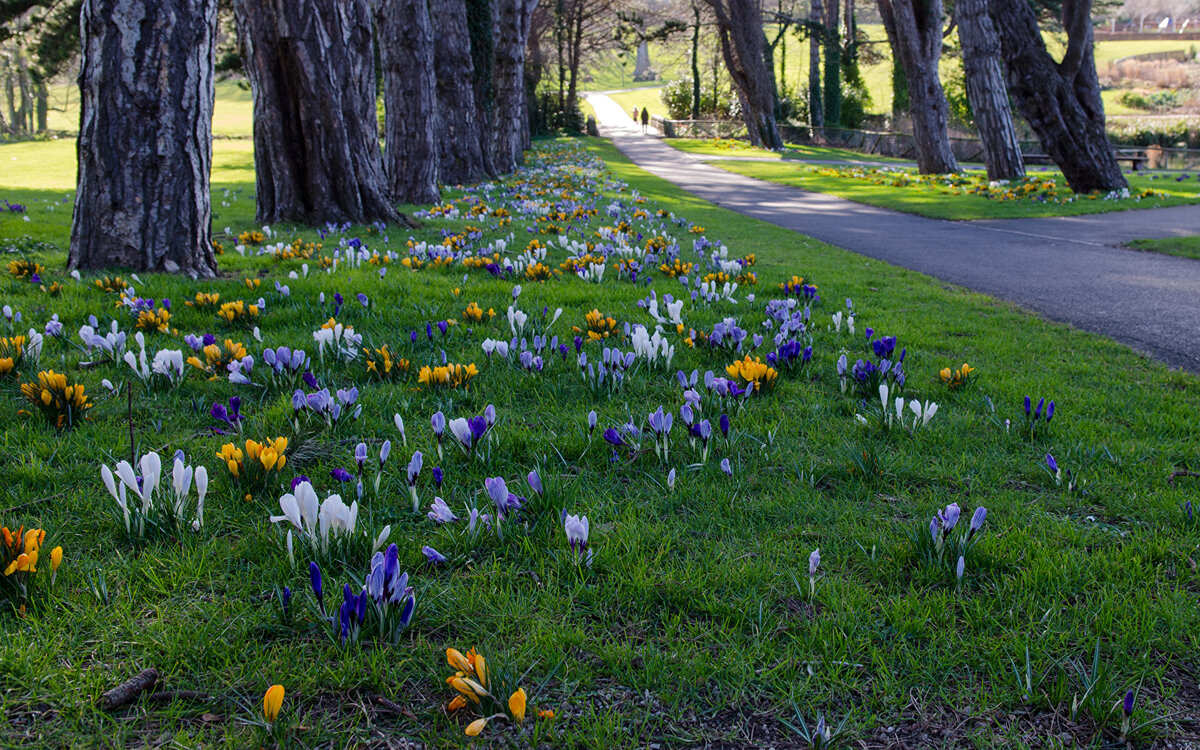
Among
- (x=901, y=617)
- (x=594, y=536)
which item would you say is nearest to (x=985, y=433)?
(x=901, y=617)

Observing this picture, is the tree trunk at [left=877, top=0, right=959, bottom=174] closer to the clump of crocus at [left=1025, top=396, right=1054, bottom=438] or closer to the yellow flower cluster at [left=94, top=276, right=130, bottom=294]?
the clump of crocus at [left=1025, top=396, right=1054, bottom=438]

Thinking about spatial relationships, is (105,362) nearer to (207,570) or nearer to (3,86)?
(207,570)

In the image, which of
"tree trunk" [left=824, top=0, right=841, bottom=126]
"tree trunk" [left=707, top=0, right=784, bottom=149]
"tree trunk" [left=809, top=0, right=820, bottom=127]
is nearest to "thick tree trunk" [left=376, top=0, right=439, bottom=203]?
"tree trunk" [left=707, top=0, right=784, bottom=149]

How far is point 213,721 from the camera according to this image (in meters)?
1.64

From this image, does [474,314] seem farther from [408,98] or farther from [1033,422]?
[408,98]

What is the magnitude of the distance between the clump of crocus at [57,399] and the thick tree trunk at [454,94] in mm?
17021

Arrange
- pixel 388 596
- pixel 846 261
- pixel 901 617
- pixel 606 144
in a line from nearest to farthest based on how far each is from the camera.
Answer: pixel 388 596 → pixel 901 617 → pixel 846 261 → pixel 606 144

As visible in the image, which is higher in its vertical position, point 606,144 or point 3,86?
point 3,86

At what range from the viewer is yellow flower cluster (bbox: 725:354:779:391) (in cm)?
376

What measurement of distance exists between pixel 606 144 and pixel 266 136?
44883 mm

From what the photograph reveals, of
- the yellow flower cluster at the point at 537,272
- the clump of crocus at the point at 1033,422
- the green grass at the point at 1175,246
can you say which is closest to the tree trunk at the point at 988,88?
the green grass at the point at 1175,246

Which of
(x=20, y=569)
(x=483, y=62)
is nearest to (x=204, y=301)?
(x=20, y=569)

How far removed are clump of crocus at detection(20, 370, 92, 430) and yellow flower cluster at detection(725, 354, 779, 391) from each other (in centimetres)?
298

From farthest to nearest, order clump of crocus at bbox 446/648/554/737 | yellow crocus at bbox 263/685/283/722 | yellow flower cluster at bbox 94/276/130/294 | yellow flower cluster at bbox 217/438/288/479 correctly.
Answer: yellow flower cluster at bbox 94/276/130/294 → yellow flower cluster at bbox 217/438/288/479 → clump of crocus at bbox 446/648/554/737 → yellow crocus at bbox 263/685/283/722
